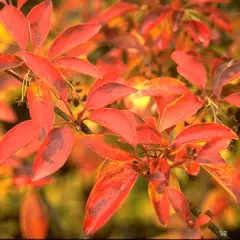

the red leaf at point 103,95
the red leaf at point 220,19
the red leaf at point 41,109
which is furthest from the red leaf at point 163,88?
the red leaf at point 220,19

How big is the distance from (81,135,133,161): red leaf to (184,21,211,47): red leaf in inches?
19.4

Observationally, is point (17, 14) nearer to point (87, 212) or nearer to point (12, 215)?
point (87, 212)

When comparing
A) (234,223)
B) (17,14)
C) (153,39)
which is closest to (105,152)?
(17,14)

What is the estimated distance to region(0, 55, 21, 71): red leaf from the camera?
3.08ft

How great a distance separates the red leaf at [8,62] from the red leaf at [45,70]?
4cm

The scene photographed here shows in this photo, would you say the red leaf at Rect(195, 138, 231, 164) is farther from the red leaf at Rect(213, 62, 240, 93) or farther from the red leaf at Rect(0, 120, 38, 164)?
the red leaf at Rect(0, 120, 38, 164)

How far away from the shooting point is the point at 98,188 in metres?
0.93

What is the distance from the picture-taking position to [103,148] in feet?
3.10

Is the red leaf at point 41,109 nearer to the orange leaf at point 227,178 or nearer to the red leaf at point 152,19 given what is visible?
the orange leaf at point 227,178

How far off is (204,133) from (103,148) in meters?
0.19

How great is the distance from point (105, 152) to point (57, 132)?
0.31ft

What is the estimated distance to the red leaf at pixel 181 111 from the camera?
100 cm

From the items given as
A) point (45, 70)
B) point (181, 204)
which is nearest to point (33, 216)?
point (181, 204)

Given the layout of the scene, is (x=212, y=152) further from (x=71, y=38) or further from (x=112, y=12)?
(x=112, y=12)
